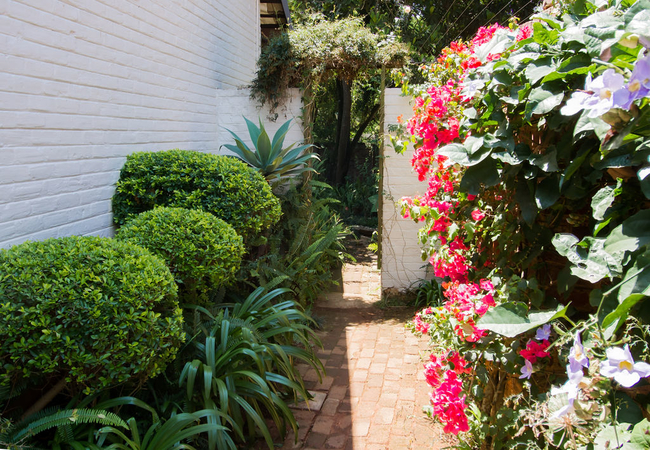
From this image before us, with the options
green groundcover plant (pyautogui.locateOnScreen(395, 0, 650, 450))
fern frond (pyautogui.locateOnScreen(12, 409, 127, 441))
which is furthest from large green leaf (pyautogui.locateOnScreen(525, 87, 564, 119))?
fern frond (pyautogui.locateOnScreen(12, 409, 127, 441))

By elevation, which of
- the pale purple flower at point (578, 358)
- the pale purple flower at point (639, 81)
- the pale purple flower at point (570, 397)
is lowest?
the pale purple flower at point (570, 397)

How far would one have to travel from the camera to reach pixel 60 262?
2.09 metres

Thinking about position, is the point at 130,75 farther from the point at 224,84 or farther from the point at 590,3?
the point at 590,3

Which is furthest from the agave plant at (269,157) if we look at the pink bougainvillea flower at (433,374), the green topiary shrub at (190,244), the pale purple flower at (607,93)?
the pale purple flower at (607,93)

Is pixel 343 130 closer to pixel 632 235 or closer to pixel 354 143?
pixel 354 143

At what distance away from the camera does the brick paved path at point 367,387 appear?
2.66 metres

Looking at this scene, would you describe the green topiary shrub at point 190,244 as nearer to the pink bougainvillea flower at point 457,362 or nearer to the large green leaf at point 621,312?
the pink bougainvillea flower at point 457,362

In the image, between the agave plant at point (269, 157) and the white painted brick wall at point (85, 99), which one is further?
the agave plant at point (269, 157)

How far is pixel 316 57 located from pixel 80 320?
12.3 ft

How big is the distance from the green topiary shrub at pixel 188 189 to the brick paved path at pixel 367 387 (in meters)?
1.25

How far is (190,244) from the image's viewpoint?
112 inches

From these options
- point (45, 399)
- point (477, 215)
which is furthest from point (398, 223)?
point (45, 399)

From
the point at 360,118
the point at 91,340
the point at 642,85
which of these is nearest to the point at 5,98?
the point at 91,340

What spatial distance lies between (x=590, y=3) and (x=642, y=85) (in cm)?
63
